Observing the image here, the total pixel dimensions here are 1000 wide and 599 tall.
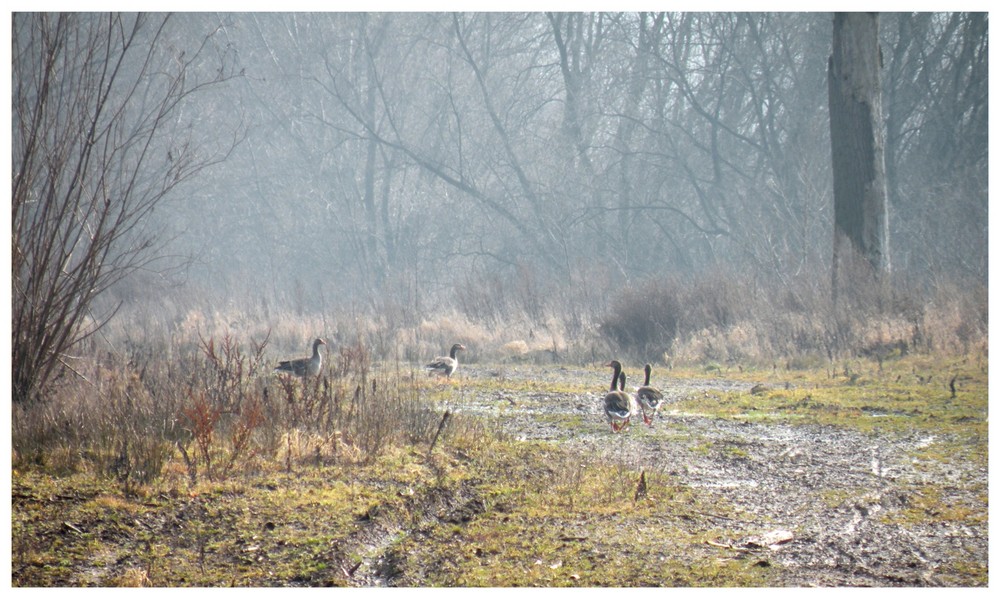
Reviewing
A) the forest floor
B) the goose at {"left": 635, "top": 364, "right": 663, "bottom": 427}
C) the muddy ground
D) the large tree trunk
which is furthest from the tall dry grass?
the goose at {"left": 635, "top": 364, "right": 663, "bottom": 427}

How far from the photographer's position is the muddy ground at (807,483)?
484 cm

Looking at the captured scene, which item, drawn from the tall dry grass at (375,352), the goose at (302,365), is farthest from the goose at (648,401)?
the goose at (302,365)

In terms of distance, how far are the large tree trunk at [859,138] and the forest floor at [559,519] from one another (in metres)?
9.20

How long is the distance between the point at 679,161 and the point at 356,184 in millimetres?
13335

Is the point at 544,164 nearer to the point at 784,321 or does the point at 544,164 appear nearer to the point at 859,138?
the point at 859,138

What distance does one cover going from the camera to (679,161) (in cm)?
3012

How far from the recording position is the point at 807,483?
6648 mm

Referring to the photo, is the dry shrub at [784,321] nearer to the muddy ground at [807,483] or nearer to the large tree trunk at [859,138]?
the large tree trunk at [859,138]

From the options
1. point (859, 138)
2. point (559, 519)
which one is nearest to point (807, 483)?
point (559, 519)

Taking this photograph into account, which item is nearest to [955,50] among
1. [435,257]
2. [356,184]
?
[435,257]

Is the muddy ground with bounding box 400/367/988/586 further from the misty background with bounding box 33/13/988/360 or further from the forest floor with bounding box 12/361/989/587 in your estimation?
the misty background with bounding box 33/13/988/360

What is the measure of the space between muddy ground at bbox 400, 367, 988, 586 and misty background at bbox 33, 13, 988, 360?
27.9ft

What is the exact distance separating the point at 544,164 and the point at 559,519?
27.0 metres

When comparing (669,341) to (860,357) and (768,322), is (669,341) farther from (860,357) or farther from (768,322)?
(860,357)
